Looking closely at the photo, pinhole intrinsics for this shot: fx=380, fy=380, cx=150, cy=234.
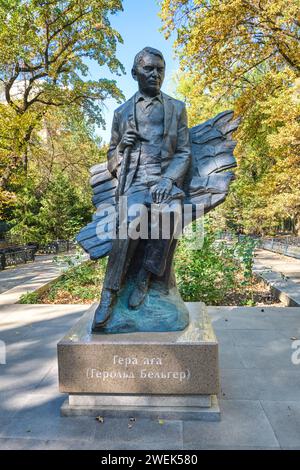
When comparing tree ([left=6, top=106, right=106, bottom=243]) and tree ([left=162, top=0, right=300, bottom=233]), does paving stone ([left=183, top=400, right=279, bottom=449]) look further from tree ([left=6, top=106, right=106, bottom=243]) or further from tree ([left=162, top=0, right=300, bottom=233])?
tree ([left=6, top=106, right=106, bottom=243])

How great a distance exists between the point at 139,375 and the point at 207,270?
4.61m

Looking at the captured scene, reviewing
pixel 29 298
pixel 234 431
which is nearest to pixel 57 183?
pixel 29 298

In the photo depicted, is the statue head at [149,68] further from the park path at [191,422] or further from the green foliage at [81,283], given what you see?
the green foliage at [81,283]

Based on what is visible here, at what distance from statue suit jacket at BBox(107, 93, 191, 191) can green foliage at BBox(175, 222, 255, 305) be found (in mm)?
3794

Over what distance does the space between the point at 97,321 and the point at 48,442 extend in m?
1.00

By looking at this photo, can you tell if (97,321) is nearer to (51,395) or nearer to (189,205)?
(51,395)

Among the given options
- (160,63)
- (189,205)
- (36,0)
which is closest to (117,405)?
(189,205)

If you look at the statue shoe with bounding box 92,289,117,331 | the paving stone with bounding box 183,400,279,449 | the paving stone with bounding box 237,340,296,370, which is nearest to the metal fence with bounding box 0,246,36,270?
the paving stone with bounding box 237,340,296,370

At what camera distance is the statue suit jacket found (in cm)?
365

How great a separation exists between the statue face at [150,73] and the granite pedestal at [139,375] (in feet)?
7.69

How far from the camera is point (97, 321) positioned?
340 centimetres

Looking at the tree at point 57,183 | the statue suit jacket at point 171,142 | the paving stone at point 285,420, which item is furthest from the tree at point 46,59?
the paving stone at point 285,420

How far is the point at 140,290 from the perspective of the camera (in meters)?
3.68

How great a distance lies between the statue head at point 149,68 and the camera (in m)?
3.54
